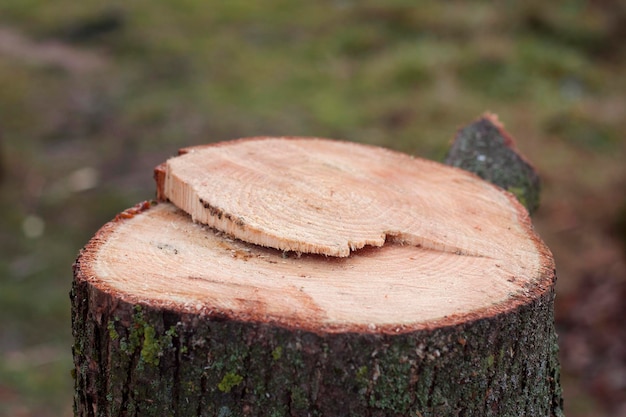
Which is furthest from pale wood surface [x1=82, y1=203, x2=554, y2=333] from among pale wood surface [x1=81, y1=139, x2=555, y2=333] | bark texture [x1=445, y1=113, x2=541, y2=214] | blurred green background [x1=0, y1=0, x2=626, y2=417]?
blurred green background [x1=0, y1=0, x2=626, y2=417]

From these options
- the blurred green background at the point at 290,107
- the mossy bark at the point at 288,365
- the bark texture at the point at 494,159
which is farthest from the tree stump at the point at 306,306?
the blurred green background at the point at 290,107

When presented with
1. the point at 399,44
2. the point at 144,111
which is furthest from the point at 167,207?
the point at 399,44

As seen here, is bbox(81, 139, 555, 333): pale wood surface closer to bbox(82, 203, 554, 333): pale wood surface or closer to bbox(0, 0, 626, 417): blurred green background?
bbox(82, 203, 554, 333): pale wood surface

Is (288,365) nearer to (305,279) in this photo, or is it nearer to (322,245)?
(305,279)

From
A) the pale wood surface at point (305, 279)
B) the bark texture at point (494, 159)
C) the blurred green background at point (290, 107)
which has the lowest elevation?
the blurred green background at point (290, 107)

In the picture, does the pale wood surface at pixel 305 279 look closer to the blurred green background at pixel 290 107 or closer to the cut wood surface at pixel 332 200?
the cut wood surface at pixel 332 200

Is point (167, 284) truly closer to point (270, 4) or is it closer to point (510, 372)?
point (510, 372)
